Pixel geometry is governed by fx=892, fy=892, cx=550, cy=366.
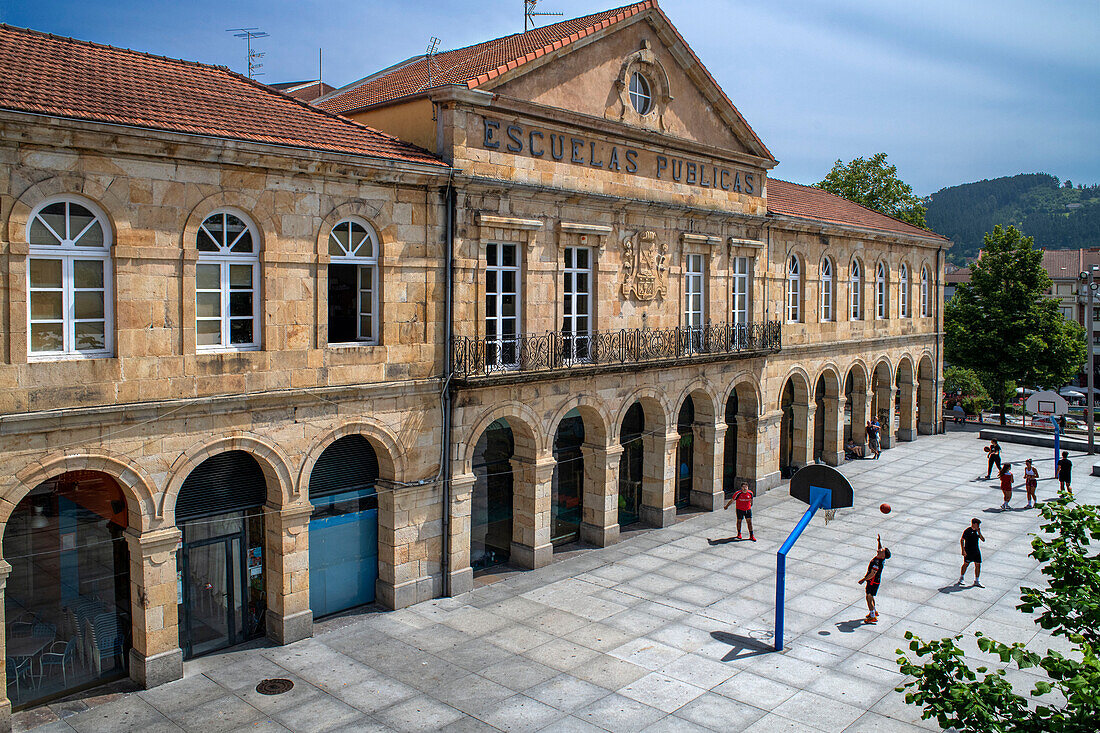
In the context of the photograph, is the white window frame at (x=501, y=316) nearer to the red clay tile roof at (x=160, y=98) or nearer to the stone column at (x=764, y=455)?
the red clay tile roof at (x=160, y=98)

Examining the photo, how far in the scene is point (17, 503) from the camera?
12.9 m

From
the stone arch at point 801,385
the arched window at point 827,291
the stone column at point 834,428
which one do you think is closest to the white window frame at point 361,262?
the stone arch at point 801,385

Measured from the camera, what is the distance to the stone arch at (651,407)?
22.4m

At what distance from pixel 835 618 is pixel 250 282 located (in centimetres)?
1266

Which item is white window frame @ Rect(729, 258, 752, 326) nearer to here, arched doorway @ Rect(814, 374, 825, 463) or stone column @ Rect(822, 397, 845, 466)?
stone column @ Rect(822, 397, 845, 466)

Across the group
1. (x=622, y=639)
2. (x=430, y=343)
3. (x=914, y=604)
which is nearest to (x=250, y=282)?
(x=430, y=343)

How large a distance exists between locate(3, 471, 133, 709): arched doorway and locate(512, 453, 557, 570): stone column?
8.52m

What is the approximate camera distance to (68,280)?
1328cm

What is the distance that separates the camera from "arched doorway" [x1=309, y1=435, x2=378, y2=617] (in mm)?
17000

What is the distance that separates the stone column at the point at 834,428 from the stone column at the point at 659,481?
10644 millimetres

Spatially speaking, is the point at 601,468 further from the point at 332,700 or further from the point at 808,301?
the point at 808,301

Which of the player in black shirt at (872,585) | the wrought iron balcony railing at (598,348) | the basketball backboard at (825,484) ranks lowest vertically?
the player in black shirt at (872,585)

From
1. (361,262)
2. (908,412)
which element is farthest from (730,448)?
(361,262)

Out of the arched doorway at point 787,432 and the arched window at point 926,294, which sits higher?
the arched window at point 926,294
